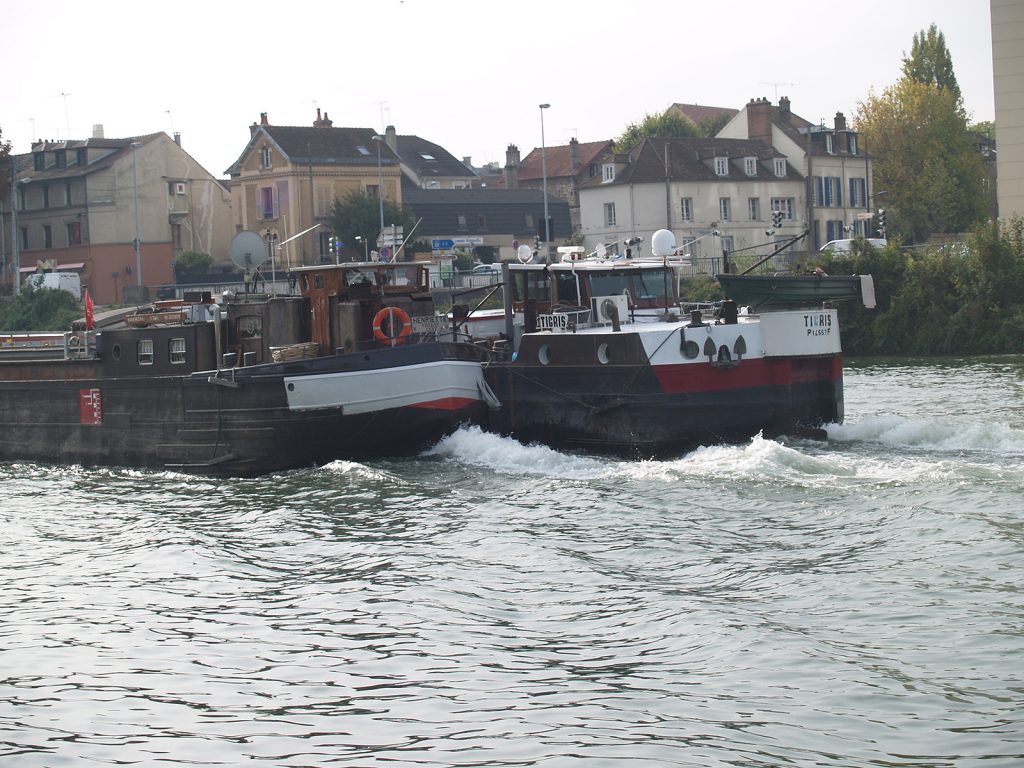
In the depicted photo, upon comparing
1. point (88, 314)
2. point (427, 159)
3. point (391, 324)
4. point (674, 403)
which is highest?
point (427, 159)

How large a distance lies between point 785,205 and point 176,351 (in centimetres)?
5671

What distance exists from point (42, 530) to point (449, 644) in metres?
10.2

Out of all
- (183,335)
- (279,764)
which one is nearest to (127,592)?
(279,764)

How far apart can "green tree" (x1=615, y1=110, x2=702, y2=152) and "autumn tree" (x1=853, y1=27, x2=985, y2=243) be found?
63.0 feet

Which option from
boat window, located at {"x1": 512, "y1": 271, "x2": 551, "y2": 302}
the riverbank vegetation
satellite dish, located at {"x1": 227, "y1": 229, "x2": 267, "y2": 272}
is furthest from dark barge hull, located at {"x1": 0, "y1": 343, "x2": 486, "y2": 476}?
the riverbank vegetation

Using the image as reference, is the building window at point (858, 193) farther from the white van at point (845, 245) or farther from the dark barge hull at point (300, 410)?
the dark barge hull at point (300, 410)

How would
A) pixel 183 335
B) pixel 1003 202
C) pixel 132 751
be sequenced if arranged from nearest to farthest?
pixel 132 751 → pixel 183 335 → pixel 1003 202

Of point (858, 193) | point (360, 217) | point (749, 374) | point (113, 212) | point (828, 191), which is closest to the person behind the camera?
point (749, 374)

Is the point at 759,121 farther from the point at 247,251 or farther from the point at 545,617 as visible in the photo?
the point at 545,617

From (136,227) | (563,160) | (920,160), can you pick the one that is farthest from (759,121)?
(136,227)

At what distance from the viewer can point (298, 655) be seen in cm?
1406

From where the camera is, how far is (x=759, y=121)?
82000mm

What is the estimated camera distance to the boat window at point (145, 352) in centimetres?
2928

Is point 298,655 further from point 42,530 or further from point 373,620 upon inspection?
point 42,530
